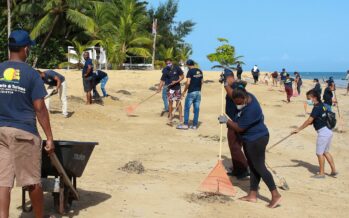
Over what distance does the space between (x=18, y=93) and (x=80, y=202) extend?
2072 mm

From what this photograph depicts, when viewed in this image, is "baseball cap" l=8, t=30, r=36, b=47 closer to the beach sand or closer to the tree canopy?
the beach sand

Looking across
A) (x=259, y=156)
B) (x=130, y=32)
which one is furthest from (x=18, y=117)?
(x=130, y=32)

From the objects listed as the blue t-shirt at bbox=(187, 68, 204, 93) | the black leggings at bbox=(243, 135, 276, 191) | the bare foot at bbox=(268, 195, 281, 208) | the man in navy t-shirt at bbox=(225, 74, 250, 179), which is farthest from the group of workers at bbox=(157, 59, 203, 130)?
the bare foot at bbox=(268, 195, 281, 208)

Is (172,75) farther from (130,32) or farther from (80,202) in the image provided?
(130,32)

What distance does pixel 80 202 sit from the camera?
5.83 m

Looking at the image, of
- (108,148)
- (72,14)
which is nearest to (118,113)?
(108,148)

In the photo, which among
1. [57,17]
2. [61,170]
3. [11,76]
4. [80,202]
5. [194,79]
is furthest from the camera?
[57,17]

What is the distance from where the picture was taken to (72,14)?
1281 inches

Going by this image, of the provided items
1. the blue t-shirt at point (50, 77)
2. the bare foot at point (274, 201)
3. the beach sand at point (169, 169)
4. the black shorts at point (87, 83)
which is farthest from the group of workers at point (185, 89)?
the bare foot at point (274, 201)

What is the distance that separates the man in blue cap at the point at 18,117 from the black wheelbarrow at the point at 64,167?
37 cm

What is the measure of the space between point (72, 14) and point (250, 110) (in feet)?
92.5

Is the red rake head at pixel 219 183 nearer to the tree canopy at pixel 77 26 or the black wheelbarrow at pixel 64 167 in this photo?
the black wheelbarrow at pixel 64 167

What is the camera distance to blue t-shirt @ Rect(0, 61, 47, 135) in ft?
13.8

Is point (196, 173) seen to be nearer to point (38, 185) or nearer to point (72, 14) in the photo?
point (38, 185)
